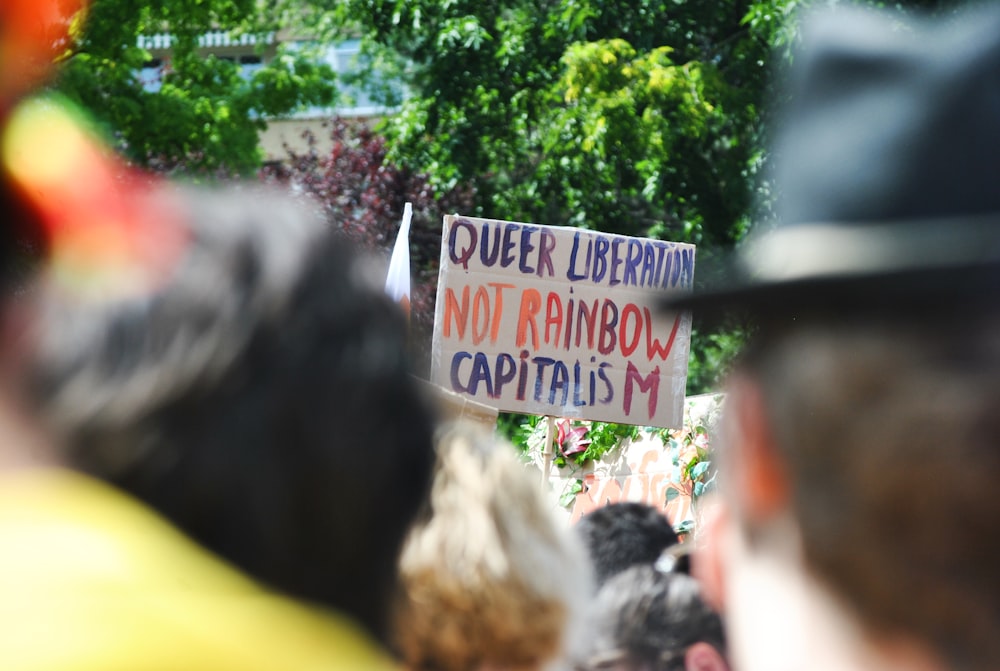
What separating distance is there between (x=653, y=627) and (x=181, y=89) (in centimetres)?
1194

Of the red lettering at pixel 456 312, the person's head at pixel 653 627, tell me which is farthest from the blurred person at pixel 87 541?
the red lettering at pixel 456 312

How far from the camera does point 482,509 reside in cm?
198

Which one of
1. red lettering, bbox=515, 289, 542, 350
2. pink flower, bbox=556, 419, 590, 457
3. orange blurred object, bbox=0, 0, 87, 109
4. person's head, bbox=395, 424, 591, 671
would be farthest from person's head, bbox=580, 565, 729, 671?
pink flower, bbox=556, 419, 590, 457

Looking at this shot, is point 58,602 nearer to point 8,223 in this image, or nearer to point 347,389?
point 347,389

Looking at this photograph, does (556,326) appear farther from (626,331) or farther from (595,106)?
(595,106)

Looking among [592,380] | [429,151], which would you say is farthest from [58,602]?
[429,151]

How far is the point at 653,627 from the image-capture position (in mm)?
2389

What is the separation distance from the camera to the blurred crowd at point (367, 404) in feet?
2.63

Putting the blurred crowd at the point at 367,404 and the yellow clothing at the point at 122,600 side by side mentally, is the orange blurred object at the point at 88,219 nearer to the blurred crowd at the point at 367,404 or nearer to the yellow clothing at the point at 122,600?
the blurred crowd at the point at 367,404

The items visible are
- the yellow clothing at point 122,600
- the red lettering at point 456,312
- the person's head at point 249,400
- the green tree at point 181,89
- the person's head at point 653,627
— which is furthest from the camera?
the green tree at point 181,89

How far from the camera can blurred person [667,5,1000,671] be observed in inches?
37.5

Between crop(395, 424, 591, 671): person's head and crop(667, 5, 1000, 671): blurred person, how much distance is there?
3.21ft

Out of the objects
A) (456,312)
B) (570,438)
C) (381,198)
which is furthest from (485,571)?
(381,198)

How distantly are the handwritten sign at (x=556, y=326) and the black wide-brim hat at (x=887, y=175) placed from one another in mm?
4107
